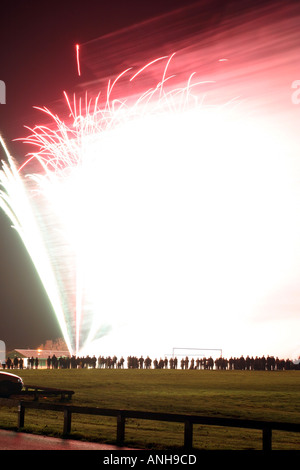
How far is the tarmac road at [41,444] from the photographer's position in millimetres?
11969

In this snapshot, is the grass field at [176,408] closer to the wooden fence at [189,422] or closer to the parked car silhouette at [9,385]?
the wooden fence at [189,422]

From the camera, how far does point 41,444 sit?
1245cm

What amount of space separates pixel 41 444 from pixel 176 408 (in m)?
9.90

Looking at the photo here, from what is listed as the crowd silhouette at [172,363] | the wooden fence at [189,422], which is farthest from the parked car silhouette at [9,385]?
the crowd silhouette at [172,363]

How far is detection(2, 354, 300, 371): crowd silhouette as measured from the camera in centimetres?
5384

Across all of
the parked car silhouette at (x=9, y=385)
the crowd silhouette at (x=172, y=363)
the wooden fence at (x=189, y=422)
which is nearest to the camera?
the wooden fence at (x=189, y=422)

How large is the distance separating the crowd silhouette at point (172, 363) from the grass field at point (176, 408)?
18.7 m

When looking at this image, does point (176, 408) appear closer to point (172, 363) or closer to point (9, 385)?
point (9, 385)

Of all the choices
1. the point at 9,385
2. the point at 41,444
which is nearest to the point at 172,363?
the point at 9,385

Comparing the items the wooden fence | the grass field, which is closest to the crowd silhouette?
the grass field
